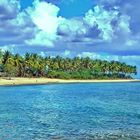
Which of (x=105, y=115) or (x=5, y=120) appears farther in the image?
(x=105, y=115)

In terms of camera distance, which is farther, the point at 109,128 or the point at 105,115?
the point at 105,115

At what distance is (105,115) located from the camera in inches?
1973

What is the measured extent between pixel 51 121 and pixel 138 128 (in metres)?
10.2

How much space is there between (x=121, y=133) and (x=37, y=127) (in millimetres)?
8434

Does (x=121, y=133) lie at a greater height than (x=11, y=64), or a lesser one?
lesser

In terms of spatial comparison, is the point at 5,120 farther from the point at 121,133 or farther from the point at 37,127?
the point at 121,133

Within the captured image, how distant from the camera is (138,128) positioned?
38.7 metres

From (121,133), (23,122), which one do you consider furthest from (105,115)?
(121,133)

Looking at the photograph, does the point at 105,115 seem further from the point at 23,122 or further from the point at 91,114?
the point at 23,122

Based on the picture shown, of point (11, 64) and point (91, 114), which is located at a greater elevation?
point (11, 64)

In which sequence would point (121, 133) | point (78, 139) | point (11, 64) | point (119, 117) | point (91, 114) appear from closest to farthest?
point (78, 139), point (121, 133), point (119, 117), point (91, 114), point (11, 64)

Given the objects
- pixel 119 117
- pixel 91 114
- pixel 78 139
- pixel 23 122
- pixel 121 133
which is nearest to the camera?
pixel 78 139

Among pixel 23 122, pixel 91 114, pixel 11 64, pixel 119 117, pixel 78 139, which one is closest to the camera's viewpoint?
pixel 78 139

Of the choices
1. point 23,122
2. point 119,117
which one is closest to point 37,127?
point 23,122
